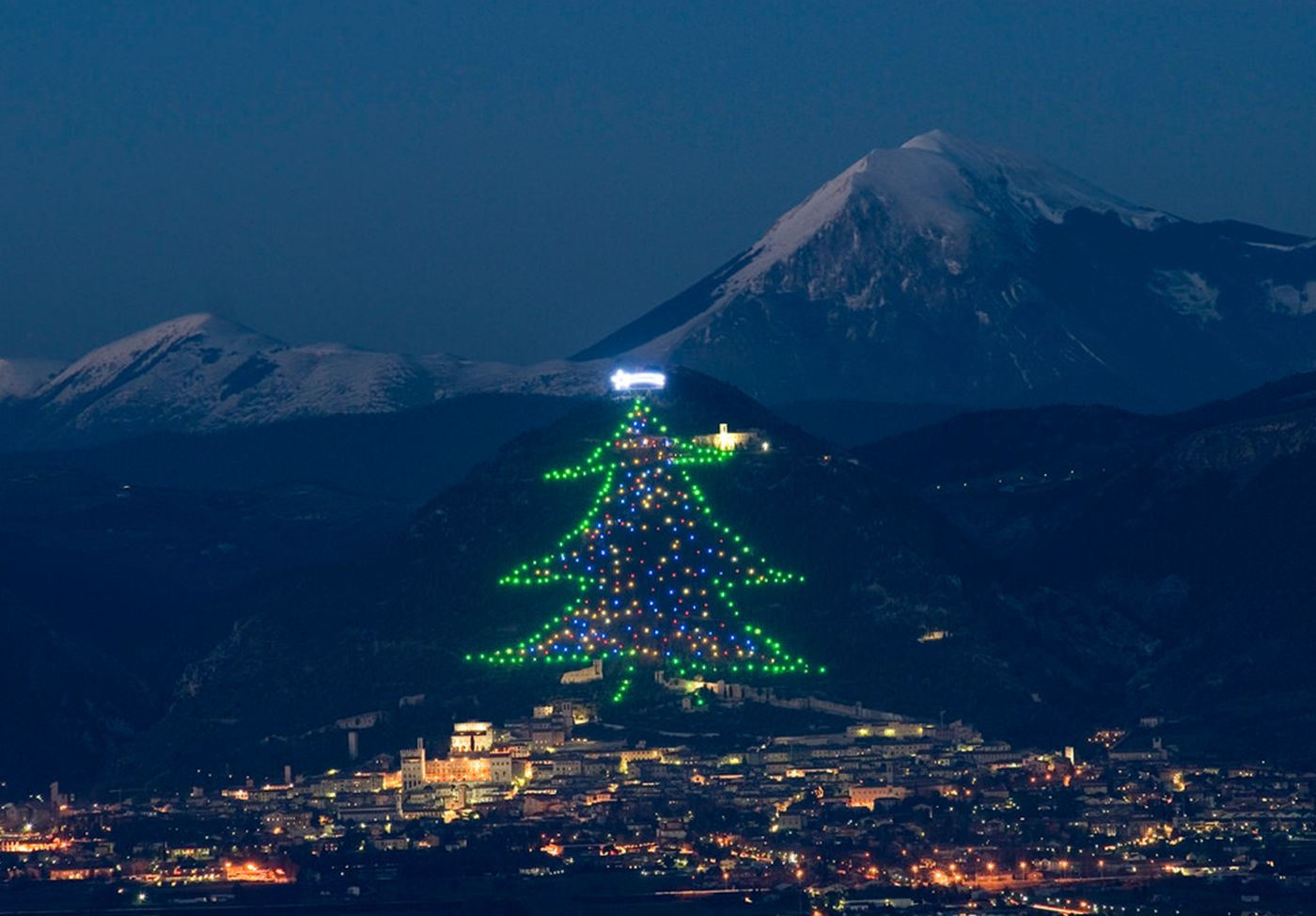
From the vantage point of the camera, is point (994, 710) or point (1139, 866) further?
point (994, 710)

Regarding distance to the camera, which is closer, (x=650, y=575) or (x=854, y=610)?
(x=854, y=610)

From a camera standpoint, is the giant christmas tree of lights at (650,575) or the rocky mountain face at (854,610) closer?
the rocky mountain face at (854,610)

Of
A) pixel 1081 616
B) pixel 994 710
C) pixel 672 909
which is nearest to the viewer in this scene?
pixel 672 909

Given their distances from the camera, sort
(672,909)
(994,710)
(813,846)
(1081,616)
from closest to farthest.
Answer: (672,909) → (813,846) → (994,710) → (1081,616)

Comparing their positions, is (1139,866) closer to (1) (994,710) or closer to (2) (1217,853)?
(2) (1217,853)

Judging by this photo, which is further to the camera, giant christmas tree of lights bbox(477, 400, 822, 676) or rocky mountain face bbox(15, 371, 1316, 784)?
giant christmas tree of lights bbox(477, 400, 822, 676)

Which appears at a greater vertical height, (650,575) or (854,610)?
(650,575)

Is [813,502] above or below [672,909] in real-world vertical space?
above

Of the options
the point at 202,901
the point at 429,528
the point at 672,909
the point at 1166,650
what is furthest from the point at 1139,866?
the point at 429,528
